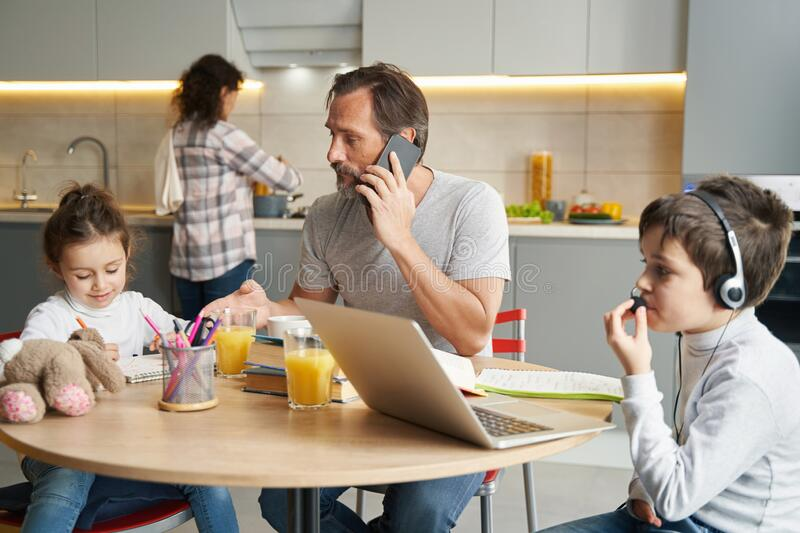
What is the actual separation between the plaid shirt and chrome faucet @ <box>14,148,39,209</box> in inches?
54.0

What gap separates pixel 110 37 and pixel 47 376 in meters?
3.20

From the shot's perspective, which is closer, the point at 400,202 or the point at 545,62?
the point at 400,202

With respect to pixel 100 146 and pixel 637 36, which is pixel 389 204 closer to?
pixel 637 36

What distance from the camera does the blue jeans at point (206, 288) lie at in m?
3.57

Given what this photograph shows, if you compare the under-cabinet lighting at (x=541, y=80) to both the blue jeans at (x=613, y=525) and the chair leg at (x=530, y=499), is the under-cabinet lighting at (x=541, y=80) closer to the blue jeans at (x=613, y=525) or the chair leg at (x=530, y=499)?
the chair leg at (x=530, y=499)

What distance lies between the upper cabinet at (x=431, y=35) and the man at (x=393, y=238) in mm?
1812

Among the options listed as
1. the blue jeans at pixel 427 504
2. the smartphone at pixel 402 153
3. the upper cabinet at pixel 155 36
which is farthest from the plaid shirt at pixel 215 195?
the blue jeans at pixel 427 504

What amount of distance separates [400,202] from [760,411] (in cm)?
87

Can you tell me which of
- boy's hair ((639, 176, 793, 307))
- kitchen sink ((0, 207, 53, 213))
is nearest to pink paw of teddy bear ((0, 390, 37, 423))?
boy's hair ((639, 176, 793, 307))

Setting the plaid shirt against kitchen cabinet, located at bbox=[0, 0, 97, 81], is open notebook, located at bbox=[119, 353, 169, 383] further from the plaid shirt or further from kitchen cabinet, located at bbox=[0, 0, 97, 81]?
kitchen cabinet, located at bbox=[0, 0, 97, 81]

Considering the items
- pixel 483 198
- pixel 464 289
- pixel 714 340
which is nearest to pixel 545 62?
pixel 483 198

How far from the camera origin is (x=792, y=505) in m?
1.22

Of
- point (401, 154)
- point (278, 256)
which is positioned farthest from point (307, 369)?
point (278, 256)

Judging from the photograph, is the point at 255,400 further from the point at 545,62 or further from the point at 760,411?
the point at 545,62
